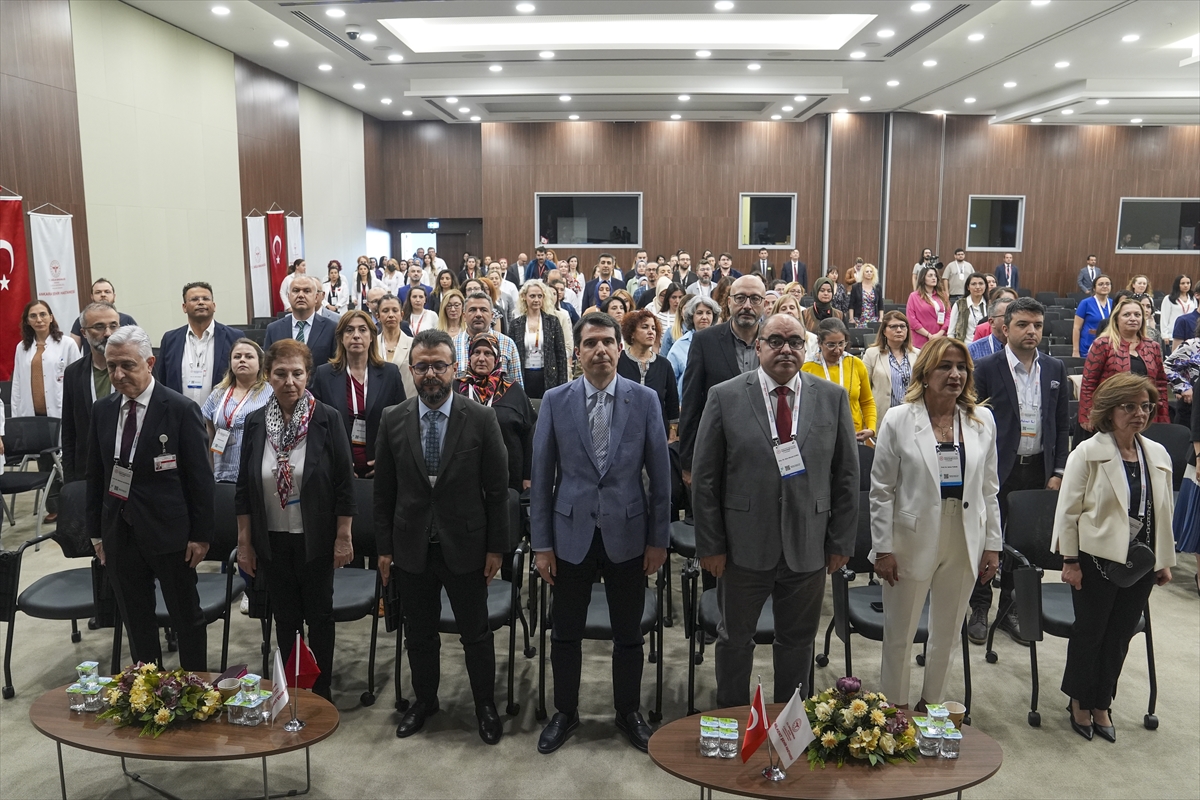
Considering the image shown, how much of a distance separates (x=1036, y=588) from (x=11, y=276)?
8538 millimetres

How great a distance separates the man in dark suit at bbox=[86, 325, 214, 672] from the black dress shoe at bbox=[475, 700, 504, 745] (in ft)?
4.29

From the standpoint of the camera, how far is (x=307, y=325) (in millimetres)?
5602

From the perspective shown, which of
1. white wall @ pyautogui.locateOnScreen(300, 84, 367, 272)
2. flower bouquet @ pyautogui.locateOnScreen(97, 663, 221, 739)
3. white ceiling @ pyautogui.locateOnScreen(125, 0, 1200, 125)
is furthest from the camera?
white wall @ pyautogui.locateOnScreen(300, 84, 367, 272)

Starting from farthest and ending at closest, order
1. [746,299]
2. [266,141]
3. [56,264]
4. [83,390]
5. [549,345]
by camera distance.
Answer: [266,141] < [56,264] < [549,345] < [83,390] < [746,299]

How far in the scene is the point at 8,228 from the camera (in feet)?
25.4

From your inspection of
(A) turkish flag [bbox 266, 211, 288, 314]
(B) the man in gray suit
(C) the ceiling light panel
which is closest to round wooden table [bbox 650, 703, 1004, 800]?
(B) the man in gray suit

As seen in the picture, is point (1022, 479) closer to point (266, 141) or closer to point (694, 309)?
point (694, 309)

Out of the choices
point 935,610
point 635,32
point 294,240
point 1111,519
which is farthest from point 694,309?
point 294,240

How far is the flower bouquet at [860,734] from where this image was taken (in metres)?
2.59

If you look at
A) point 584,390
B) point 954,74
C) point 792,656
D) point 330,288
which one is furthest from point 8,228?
point 954,74

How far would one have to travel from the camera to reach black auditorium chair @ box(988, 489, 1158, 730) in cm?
354

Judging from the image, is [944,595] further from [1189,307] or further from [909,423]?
[1189,307]

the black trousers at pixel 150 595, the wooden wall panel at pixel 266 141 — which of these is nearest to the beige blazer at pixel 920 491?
the black trousers at pixel 150 595

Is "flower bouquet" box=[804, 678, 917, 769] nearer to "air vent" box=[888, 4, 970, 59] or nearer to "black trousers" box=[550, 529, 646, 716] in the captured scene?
"black trousers" box=[550, 529, 646, 716]
